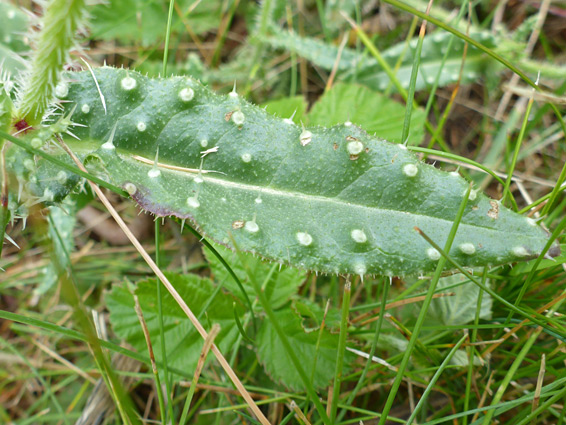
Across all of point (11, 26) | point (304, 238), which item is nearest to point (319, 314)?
point (304, 238)

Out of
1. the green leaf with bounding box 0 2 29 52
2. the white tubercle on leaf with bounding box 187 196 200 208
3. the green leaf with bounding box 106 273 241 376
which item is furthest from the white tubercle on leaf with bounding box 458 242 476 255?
the green leaf with bounding box 0 2 29 52

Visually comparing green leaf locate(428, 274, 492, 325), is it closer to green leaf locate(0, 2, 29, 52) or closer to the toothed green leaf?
the toothed green leaf

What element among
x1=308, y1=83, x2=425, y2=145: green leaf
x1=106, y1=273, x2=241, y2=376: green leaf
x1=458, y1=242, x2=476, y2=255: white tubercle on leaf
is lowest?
x1=106, y1=273, x2=241, y2=376: green leaf

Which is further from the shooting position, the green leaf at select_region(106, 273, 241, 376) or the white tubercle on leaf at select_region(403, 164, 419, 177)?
the green leaf at select_region(106, 273, 241, 376)

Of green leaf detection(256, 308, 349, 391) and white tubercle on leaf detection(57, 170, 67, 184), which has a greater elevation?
white tubercle on leaf detection(57, 170, 67, 184)

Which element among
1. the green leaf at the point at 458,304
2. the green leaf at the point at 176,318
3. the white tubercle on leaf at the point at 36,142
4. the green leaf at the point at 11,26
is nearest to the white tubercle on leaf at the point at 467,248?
the green leaf at the point at 458,304

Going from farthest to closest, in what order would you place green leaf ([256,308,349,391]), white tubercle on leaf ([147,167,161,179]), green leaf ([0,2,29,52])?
1. green leaf ([0,2,29,52])
2. green leaf ([256,308,349,391])
3. white tubercle on leaf ([147,167,161,179])
